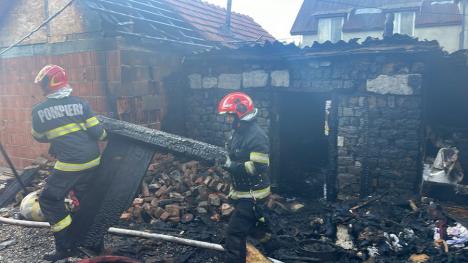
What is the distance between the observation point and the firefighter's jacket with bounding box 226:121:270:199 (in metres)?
3.96

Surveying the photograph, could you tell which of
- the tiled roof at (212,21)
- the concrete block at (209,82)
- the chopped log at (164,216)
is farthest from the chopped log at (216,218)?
the tiled roof at (212,21)

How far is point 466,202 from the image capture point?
6707mm

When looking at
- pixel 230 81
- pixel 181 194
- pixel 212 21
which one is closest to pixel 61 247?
pixel 181 194

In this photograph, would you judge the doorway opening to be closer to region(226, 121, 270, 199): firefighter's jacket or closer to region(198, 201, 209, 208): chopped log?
region(198, 201, 209, 208): chopped log

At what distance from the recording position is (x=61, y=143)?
14.4 feet

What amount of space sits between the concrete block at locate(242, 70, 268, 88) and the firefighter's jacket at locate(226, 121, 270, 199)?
3552 mm

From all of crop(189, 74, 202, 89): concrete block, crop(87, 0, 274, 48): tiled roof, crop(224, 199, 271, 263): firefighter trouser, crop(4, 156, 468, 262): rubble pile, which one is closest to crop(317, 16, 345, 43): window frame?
crop(87, 0, 274, 48): tiled roof

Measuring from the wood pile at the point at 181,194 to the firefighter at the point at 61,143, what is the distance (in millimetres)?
1429

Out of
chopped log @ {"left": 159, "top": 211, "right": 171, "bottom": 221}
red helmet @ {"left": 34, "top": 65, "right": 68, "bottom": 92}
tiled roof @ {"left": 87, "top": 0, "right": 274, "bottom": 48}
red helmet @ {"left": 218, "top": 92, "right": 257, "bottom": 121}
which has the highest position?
tiled roof @ {"left": 87, "top": 0, "right": 274, "bottom": 48}

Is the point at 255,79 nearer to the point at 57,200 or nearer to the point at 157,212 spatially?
the point at 157,212

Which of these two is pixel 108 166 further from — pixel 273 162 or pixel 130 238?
pixel 273 162

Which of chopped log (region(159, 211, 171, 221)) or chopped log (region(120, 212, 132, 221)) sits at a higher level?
chopped log (region(159, 211, 171, 221))

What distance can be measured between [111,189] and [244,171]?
1.97 meters

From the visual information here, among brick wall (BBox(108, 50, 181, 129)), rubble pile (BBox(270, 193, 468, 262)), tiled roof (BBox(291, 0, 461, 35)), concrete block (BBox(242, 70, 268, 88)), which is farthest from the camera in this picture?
tiled roof (BBox(291, 0, 461, 35))
